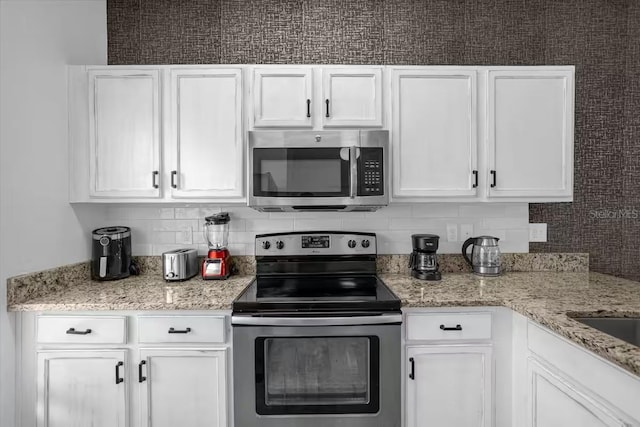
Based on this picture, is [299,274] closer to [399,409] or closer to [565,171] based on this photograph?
[399,409]

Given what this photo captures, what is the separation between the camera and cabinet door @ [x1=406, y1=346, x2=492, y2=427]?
1.79m

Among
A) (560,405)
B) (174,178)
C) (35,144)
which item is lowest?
(560,405)

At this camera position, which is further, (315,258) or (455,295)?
(315,258)

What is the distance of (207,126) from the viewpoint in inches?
84.4

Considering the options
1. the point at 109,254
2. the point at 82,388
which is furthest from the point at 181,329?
the point at 109,254

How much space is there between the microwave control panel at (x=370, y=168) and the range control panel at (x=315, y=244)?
0.43m

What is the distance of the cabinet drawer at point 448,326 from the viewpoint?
1802 millimetres

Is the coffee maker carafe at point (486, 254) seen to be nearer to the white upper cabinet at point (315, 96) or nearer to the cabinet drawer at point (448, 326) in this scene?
the cabinet drawer at point (448, 326)

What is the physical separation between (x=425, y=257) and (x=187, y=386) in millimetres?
1423

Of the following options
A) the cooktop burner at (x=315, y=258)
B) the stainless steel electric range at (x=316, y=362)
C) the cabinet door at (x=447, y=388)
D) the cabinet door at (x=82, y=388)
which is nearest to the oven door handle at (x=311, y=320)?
the stainless steel electric range at (x=316, y=362)

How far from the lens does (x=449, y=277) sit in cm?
229

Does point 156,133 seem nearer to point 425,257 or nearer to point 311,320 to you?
→ point 311,320

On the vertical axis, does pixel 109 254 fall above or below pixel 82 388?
above

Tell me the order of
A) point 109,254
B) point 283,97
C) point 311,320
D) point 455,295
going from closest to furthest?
point 311,320, point 455,295, point 283,97, point 109,254
